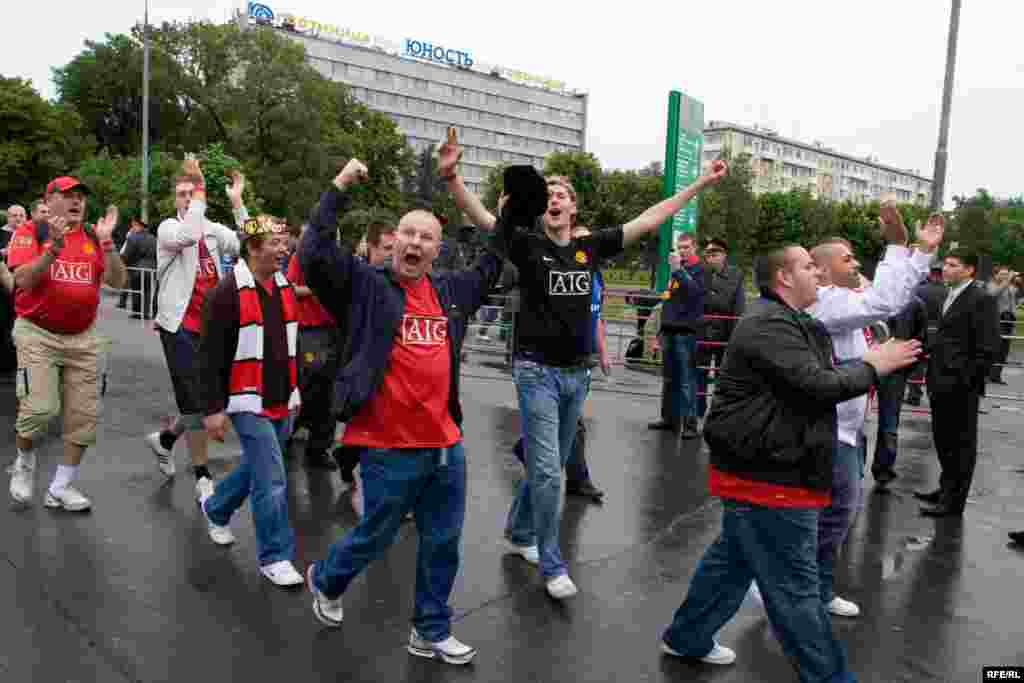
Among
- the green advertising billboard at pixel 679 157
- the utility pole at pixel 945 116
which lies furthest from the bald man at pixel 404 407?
the utility pole at pixel 945 116

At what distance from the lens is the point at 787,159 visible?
14700 centimetres

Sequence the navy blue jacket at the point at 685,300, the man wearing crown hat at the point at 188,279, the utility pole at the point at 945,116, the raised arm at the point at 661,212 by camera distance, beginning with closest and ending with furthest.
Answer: the raised arm at the point at 661,212, the man wearing crown hat at the point at 188,279, the navy blue jacket at the point at 685,300, the utility pole at the point at 945,116

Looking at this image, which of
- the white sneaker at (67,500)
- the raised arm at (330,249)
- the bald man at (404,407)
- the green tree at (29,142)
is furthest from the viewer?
the green tree at (29,142)

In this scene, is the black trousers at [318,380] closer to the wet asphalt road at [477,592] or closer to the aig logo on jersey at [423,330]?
the wet asphalt road at [477,592]

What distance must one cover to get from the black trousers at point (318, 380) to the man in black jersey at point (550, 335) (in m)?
2.51

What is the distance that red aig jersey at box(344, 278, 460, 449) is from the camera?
3.71m

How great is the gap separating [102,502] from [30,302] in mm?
1412

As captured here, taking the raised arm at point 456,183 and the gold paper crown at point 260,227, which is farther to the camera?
the gold paper crown at point 260,227

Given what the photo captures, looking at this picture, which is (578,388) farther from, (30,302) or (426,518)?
(30,302)

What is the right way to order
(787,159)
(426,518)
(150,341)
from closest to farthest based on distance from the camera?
(426,518) → (150,341) → (787,159)

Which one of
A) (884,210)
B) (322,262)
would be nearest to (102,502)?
(322,262)

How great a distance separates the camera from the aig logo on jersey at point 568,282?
4723 millimetres

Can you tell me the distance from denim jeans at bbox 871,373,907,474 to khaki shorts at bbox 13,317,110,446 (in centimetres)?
607

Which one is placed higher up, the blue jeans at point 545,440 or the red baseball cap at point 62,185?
the red baseball cap at point 62,185
